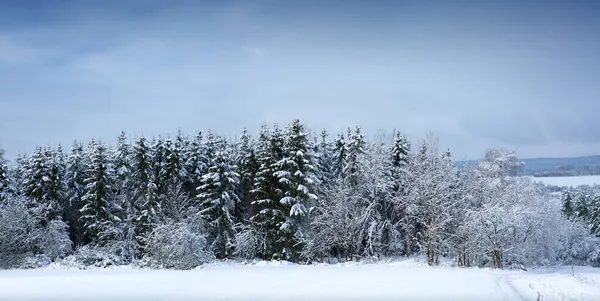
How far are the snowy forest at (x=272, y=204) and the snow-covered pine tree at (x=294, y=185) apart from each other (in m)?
0.13

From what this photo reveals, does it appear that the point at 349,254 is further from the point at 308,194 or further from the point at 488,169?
the point at 488,169

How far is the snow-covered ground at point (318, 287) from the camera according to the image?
19.2m

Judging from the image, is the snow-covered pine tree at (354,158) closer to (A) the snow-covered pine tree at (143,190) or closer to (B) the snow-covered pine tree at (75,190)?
(A) the snow-covered pine tree at (143,190)

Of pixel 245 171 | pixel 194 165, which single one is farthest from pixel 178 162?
pixel 245 171

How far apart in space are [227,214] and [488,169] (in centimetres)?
2584

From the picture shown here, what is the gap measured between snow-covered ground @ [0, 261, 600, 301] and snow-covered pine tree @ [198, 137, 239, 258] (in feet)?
63.9

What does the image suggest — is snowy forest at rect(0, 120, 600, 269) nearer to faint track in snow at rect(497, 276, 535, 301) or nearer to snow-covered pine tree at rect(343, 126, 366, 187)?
snow-covered pine tree at rect(343, 126, 366, 187)

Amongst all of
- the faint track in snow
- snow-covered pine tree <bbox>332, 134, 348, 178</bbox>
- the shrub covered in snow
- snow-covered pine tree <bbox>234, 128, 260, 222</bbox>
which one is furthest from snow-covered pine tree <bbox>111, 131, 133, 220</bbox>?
A: the faint track in snow

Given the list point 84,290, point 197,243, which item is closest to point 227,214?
point 197,243

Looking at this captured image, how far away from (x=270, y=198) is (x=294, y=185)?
3215 millimetres

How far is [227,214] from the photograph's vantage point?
46312 mm

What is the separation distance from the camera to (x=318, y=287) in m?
21.3

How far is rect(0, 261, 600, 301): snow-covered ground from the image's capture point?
62.8ft

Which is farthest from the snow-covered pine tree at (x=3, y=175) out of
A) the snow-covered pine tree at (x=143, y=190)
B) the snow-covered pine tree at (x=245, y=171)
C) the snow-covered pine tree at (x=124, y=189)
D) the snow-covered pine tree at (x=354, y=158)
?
the snow-covered pine tree at (x=354, y=158)
